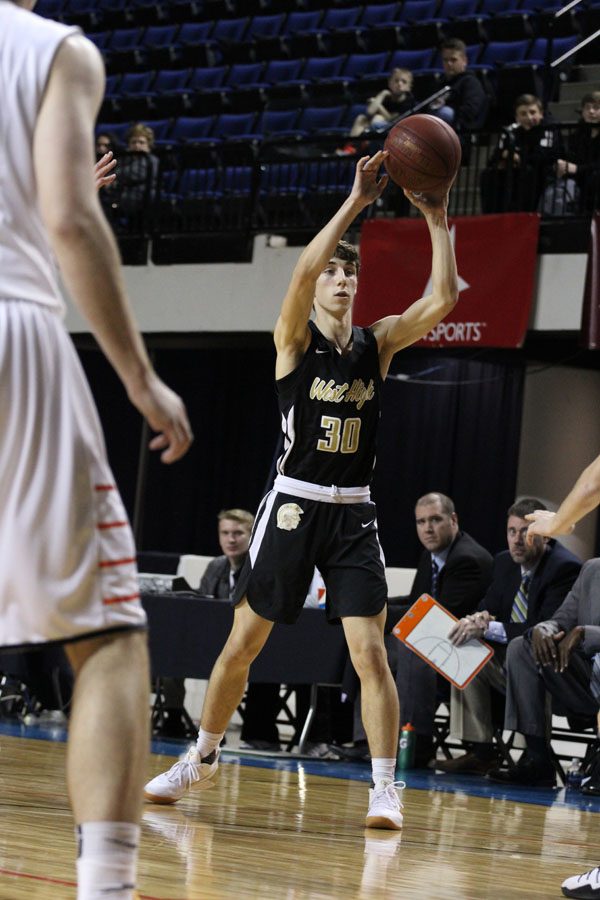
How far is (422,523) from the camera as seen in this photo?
725 centimetres

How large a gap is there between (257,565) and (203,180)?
31.7ft

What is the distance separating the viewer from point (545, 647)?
21.6 feet

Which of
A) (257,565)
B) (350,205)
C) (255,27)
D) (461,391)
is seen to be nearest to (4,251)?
(350,205)

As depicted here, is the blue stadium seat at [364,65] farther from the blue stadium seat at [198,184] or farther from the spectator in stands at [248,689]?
the spectator in stands at [248,689]

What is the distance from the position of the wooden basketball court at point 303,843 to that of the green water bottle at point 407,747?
110cm

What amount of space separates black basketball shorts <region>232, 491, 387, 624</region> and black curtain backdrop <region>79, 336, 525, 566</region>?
27.4 feet

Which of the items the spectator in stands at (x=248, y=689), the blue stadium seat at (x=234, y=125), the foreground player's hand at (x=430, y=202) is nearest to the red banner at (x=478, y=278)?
the blue stadium seat at (x=234, y=125)

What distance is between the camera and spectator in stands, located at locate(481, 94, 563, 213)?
11.1m

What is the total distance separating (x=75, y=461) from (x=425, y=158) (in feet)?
9.50

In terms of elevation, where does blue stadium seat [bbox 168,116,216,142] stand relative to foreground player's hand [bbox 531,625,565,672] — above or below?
above

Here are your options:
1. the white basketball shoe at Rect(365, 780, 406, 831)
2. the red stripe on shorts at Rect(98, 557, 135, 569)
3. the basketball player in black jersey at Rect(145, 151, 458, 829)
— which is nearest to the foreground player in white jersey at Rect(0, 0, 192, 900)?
the red stripe on shorts at Rect(98, 557, 135, 569)

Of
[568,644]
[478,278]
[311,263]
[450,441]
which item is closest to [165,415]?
[311,263]

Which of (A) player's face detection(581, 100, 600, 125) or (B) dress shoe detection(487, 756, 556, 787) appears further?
(A) player's face detection(581, 100, 600, 125)

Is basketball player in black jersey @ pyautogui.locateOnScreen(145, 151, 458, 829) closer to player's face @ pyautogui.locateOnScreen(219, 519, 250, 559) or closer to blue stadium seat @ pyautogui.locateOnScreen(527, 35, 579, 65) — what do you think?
player's face @ pyautogui.locateOnScreen(219, 519, 250, 559)
